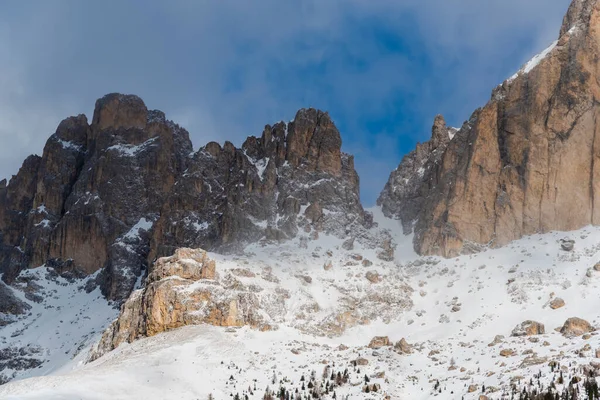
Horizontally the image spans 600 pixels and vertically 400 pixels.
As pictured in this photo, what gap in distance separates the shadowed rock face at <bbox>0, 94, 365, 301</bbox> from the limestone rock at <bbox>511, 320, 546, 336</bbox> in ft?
136

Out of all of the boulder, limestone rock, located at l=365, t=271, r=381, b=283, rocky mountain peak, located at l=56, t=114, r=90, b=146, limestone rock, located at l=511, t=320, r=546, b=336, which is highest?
rocky mountain peak, located at l=56, t=114, r=90, b=146

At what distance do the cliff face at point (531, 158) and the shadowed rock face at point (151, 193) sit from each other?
751 inches

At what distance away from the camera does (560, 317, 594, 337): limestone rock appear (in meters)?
66.2

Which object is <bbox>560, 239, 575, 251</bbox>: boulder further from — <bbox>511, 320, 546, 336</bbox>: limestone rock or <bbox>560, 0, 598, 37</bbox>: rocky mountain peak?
<bbox>560, 0, 598, 37</bbox>: rocky mountain peak

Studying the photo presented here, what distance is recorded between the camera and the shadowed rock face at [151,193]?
111m

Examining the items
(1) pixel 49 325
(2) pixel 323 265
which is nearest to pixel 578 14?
(2) pixel 323 265

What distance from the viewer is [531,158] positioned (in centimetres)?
9469

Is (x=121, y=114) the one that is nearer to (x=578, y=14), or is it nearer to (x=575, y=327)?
(x=578, y=14)

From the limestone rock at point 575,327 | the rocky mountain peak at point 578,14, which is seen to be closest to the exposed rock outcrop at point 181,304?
the limestone rock at point 575,327

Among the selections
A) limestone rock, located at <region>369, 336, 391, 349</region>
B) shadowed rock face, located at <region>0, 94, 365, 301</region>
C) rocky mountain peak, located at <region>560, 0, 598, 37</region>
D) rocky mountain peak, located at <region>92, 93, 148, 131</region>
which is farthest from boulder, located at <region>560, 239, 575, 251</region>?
rocky mountain peak, located at <region>92, 93, 148, 131</region>

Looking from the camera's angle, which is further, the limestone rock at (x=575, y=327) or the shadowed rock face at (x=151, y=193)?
the shadowed rock face at (x=151, y=193)

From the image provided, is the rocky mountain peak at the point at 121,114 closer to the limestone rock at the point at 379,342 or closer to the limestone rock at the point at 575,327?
the limestone rock at the point at 379,342

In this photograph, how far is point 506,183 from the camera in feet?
318

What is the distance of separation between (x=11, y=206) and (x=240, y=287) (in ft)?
314
